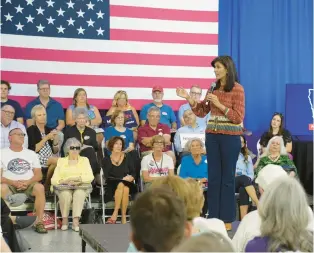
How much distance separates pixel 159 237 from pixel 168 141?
5445 millimetres

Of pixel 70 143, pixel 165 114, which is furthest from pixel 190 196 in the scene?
pixel 165 114

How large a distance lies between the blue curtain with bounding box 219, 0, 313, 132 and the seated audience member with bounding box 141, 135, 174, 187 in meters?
2.12

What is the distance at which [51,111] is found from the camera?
7.30m

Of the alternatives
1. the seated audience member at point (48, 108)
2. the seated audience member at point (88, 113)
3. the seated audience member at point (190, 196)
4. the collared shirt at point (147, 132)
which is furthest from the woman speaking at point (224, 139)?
the seated audience member at point (48, 108)

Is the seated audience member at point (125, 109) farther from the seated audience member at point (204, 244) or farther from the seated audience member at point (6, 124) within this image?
the seated audience member at point (204, 244)

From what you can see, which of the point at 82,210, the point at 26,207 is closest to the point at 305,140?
the point at 82,210

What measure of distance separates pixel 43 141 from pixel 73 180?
0.62 meters

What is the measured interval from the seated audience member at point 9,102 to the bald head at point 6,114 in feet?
0.76

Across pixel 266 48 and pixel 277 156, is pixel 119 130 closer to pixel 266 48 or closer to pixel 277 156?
pixel 277 156

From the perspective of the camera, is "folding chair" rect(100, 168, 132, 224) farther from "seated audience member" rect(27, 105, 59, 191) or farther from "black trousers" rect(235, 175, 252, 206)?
"black trousers" rect(235, 175, 252, 206)

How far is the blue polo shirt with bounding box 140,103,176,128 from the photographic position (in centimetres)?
769

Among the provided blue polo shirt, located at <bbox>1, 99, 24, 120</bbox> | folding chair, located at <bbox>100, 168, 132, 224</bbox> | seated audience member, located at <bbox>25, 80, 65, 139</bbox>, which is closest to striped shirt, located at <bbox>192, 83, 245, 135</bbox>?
folding chair, located at <bbox>100, 168, 132, 224</bbox>

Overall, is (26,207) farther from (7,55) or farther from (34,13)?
(34,13)

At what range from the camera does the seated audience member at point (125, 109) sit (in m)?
7.46
